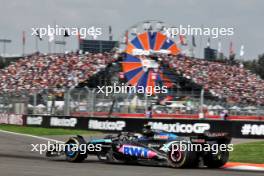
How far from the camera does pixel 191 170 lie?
11.3m

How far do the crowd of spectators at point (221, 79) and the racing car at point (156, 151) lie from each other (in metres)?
26.9

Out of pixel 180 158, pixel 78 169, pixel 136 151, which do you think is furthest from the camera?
pixel 136 151

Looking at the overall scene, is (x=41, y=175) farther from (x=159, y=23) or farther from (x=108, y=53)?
(x=108, y=53)

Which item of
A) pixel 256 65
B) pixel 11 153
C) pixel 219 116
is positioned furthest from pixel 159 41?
pixel 256 65

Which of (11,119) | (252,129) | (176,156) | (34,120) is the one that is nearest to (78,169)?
(176,156)

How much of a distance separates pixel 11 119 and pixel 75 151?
60.5 feet

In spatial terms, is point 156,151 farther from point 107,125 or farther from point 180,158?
point 107,125

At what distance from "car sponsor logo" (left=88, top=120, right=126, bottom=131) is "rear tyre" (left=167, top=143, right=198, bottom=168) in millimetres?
13797

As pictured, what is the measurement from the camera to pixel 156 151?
12.0 meters

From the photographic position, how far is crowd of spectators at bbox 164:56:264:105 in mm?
41237

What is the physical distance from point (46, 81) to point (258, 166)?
97.4 feet

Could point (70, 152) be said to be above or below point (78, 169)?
above

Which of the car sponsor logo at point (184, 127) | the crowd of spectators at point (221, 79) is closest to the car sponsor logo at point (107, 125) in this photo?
the car sponsor logo at point (184, 127)

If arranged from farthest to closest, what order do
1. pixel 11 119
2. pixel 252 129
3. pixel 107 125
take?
pixel 11 119, pixel 107 125, pixel 252 129
